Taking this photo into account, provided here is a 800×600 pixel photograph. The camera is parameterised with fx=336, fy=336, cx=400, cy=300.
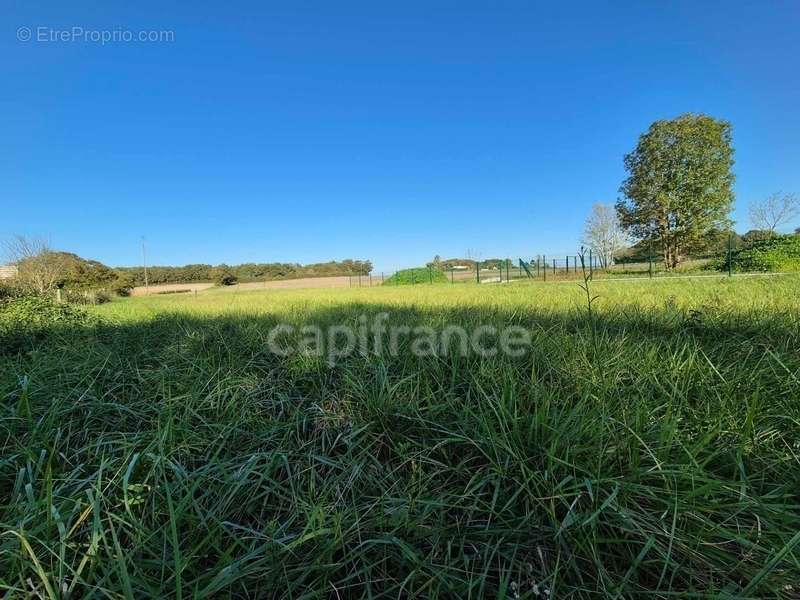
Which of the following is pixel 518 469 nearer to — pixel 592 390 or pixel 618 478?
pixel 618 478

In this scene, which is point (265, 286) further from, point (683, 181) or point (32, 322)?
point (683, 181)

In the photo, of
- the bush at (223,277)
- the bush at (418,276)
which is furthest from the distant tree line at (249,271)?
the bush at (418,276)

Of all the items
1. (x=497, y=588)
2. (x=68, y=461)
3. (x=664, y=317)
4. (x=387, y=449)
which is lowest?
(x=497, y=588)

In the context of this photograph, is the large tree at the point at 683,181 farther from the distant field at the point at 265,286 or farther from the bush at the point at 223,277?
the bush at the point at 223,277

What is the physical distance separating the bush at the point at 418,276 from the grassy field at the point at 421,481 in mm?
24415

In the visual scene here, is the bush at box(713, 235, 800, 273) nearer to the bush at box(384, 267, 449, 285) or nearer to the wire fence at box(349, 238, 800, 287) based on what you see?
the wire fence at box(349, 238, 800, 287)

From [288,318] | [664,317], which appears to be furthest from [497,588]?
[288,318]

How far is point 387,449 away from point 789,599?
1105 millimetres

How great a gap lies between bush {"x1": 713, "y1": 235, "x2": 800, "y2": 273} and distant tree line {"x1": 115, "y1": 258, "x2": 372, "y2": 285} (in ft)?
102

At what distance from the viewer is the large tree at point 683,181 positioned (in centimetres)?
1798

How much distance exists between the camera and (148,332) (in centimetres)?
318

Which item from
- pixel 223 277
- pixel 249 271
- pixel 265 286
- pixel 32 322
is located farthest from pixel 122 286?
pixel 32 322

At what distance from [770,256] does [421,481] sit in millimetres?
19536

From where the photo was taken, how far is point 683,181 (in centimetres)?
1828
